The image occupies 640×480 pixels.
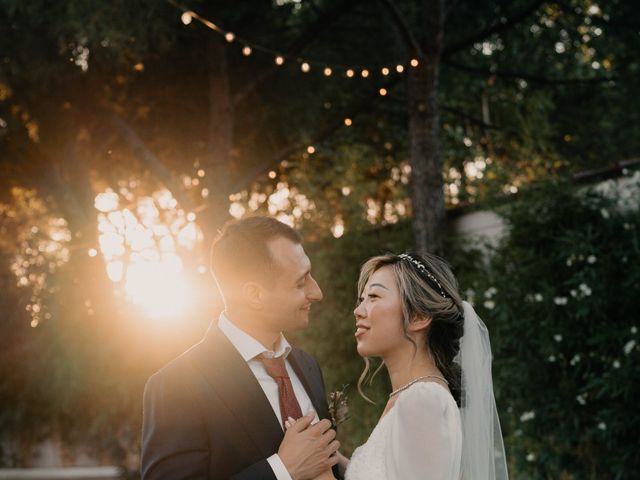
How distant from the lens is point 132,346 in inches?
470

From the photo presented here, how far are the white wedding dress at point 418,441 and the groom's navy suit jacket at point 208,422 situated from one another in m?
0.47

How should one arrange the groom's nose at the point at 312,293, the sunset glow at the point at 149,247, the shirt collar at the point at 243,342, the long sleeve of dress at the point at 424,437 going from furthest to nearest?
the sunset glow at the point at 149,247, the groom's nose at the point at 312,293, the shirt collar at the point at 243,342, the long sleeve of dress at the point at 424,437

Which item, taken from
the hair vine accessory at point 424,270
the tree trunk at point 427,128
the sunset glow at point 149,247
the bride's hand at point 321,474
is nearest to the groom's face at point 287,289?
the bride's hand at point 321,474

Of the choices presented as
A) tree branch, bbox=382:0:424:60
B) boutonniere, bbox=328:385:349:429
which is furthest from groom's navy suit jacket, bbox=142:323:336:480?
tree branch, bbox=382:0:424:60

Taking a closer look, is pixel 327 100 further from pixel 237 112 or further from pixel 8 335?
pixel 8 335

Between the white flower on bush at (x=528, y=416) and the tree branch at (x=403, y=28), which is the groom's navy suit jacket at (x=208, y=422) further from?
the tree branch at (x=403, y=28)

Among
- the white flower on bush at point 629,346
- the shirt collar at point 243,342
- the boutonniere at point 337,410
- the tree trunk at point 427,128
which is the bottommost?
the white flower on bush at point 629,346

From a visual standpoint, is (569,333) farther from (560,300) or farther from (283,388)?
(283,388)

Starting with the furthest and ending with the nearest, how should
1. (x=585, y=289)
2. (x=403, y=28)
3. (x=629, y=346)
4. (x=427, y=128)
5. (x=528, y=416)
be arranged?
(x=427, y=128) → (x=403, y=28) → (x=528, y=416) → (x=585, y=289) → (x=629, y=346)

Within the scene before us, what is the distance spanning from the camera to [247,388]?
2936 millimetres

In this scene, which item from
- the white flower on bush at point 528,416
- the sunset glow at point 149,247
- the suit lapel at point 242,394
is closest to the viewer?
the suit lapel at point 242,394

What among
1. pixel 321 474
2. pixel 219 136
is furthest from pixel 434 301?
pixel 219 136

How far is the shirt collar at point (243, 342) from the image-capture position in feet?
10.1

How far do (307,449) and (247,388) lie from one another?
0.31 metres
